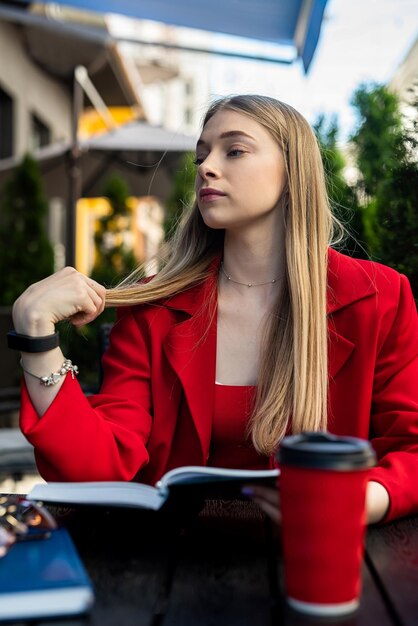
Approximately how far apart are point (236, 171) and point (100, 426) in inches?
26.6

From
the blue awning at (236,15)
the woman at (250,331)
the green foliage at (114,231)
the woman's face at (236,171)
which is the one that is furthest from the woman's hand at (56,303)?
the green foliage at (114,231)

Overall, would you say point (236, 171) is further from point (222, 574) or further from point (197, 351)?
Result: point (222, 574)

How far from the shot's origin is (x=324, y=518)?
37.2 inches

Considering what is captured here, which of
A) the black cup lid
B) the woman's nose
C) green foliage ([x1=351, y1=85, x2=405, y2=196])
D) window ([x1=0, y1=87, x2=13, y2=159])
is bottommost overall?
the black cup lid

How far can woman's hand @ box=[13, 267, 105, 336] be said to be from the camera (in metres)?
1.67

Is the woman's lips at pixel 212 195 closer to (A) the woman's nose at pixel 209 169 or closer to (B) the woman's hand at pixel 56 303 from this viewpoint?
(A) the woman's nose at pixel 209 169

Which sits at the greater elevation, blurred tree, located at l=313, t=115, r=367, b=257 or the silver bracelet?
blurred tree, located at l=313, t=115, r=367, b=257

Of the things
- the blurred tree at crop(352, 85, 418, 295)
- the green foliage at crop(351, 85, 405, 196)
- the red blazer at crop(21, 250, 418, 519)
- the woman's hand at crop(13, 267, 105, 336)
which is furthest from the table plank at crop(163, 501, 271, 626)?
the green foliage at crop(351, 85, 405, 196)

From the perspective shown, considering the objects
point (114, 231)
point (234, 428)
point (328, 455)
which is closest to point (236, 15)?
point (234, 428)

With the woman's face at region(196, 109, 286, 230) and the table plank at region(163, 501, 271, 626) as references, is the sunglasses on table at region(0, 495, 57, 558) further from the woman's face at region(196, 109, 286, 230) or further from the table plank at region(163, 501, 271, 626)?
the woman's face at region(196, 109, 286, 230)

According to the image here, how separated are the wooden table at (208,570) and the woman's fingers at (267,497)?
98mm

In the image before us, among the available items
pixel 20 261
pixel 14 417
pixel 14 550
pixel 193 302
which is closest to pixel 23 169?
pixel 20 261

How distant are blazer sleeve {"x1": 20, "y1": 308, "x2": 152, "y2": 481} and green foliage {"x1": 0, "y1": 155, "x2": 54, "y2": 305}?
6336 mm

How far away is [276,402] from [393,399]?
0.91ft
